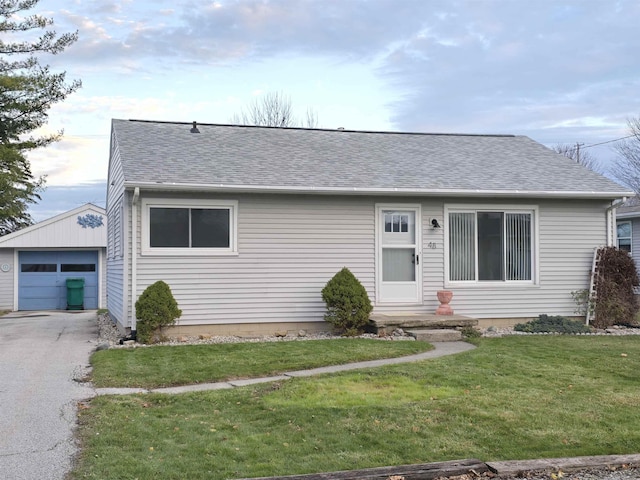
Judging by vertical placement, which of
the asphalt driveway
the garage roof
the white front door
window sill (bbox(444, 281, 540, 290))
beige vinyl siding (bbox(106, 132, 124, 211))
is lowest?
the asphalt driveway

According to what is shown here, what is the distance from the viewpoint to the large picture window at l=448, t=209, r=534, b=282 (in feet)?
44.6

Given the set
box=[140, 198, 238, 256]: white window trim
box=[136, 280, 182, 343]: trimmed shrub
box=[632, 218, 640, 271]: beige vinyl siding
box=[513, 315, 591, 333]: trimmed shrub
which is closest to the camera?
box=[136, 280, 182, 343]: trimmed shrub

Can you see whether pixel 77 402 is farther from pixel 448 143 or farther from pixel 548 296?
pixel 448 143

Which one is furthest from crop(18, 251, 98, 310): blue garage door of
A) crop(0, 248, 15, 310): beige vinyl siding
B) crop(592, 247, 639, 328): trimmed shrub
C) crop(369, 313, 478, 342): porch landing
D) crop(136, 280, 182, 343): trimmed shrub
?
crop(592, 247, 639, 328): trimmed shrub

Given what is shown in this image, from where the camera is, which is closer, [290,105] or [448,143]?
[448,143]

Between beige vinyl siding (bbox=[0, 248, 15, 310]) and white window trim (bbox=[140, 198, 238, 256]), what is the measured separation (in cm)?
1423

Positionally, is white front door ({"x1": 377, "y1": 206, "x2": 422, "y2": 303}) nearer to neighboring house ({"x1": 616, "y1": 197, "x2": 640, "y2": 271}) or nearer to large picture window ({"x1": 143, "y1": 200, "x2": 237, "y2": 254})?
large picture window ({"x1": 143, "y1": 200, "x2": 237, "y2": 254})

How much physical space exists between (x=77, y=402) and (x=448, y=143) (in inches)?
457

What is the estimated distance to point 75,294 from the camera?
77.7 ft

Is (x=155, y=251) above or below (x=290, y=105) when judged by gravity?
below

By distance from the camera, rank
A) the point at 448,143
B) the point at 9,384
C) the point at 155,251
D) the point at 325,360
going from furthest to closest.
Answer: the point at 448,143, the point at 155,251, the point at 325,360, the point at 9,384

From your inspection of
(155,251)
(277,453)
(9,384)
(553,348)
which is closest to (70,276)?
(155,251)

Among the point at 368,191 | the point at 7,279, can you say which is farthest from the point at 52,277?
the point at 368,191

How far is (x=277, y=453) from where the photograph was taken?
5.32 metres
